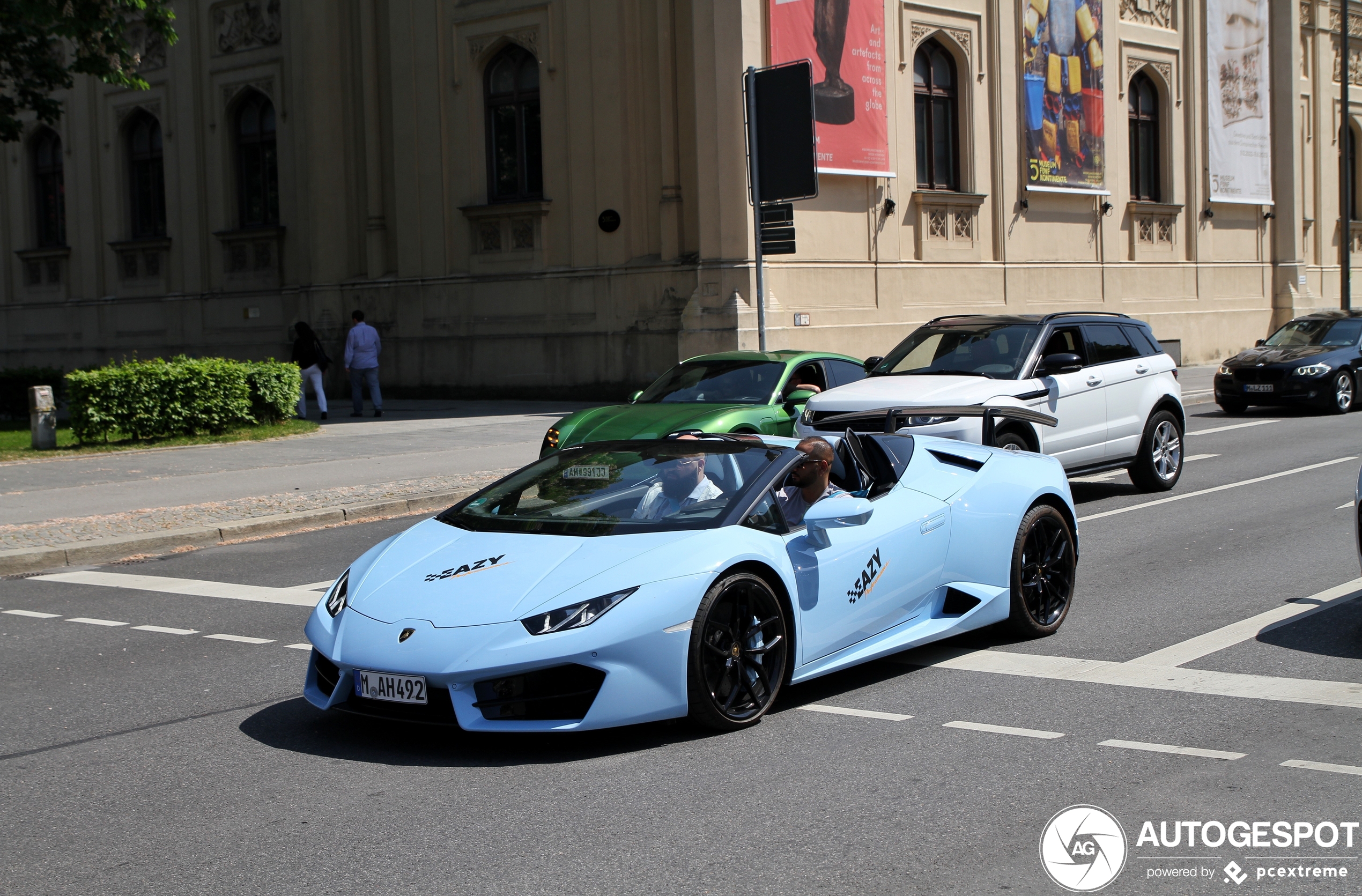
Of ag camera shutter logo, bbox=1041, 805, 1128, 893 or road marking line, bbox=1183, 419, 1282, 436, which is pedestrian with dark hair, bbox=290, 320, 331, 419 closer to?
road marking line, bbox=1183, 419, 1282, 436

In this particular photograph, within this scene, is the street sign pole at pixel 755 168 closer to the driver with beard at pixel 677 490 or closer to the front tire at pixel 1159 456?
the front tire at pixel 1159 456

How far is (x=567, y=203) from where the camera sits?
27188 millimetres

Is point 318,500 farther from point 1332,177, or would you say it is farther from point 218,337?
point 1332,177

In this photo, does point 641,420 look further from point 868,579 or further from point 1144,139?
point 1144,139

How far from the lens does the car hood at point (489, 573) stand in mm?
5594

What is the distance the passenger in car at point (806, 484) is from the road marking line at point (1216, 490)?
5884 millimetres

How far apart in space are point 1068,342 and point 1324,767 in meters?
8.54

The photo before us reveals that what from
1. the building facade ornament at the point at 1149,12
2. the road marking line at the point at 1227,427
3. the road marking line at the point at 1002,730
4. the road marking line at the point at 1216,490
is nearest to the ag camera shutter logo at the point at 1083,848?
the road marking line at the point at 1002,730

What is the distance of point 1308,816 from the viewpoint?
459 cm

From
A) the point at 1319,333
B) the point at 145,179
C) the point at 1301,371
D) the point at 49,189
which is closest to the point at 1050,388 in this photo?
the point at 1301,371

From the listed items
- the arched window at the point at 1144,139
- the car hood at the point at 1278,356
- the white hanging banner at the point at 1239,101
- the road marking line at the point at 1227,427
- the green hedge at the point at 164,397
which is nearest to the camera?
the green hedge at the point at 164,397

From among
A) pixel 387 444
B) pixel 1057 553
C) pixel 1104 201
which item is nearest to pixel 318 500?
pixel 387 444

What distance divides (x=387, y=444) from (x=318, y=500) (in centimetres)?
549

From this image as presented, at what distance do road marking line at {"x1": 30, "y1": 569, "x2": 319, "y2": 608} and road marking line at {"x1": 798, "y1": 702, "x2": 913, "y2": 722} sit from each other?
162 inches
